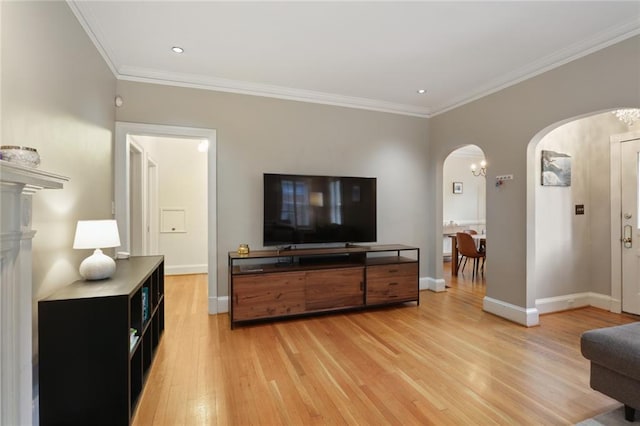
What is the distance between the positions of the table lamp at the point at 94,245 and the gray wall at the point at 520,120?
151 inches

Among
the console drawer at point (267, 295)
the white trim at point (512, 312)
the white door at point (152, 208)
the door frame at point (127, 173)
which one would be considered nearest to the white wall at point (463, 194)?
the white trim at point (512, 312)

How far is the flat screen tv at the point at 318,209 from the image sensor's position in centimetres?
359

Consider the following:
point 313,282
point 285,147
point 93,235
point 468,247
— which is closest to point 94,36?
point 93,235

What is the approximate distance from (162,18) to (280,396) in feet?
9.61

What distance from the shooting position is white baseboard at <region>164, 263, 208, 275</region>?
558 cm

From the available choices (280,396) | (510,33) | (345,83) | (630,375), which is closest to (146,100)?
(345,83)

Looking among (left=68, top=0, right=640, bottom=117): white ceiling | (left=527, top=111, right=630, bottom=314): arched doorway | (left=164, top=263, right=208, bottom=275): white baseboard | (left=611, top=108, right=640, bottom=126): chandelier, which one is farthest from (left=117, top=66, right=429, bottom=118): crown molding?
(left=164, top=263, right=208, bottom=275): white baseboard

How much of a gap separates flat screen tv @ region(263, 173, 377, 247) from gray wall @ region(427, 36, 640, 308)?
1.43 metres

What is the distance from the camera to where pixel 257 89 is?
370cm

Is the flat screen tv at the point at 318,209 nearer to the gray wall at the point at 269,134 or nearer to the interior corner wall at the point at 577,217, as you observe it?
the gray wall at the point at 269,134

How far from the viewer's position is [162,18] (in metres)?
2.41

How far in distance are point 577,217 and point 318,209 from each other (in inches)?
130

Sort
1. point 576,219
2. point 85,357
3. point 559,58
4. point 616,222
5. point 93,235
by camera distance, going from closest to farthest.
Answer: point 85,357, point 93,235, point 559,58, point 616,222, point 576,219

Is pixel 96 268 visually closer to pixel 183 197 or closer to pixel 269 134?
pixel 269 134
